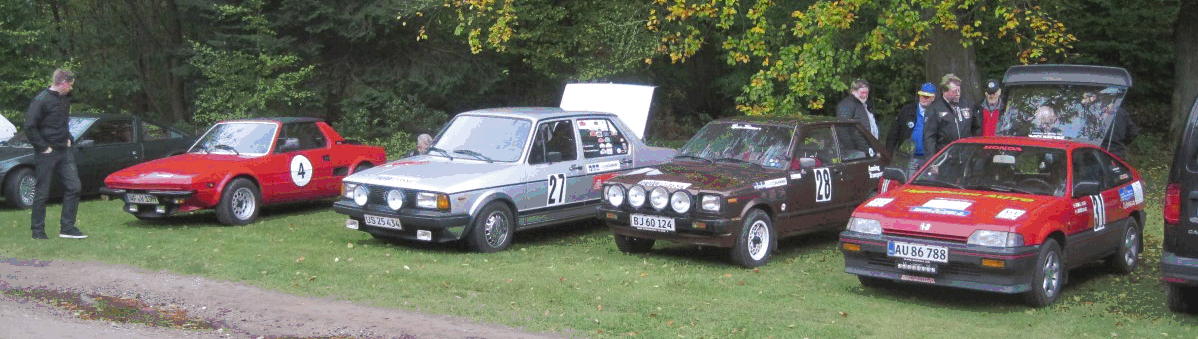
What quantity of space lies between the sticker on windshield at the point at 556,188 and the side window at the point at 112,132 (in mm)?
7650

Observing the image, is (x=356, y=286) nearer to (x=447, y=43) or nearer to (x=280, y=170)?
(x=280, y=170)

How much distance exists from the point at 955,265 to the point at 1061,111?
14.9ft

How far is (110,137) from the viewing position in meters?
16.1

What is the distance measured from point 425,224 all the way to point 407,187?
440 mm

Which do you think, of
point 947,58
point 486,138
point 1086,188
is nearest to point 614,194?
point 486,138

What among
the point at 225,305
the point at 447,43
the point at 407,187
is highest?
the point at 447,43

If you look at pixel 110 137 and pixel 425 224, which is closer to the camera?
pixel 425 224

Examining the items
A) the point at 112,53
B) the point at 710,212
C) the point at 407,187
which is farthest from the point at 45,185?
the point at 112,53

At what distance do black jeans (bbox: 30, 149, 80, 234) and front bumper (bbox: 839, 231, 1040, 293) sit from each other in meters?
8.06

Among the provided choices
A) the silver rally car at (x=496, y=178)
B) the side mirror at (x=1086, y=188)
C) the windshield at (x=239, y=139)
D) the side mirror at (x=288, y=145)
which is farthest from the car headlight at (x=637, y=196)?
the windshield at (x=239, y=139)

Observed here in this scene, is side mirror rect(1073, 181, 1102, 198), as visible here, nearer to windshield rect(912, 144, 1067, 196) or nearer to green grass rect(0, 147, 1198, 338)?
windshield rect(912, 144, 1067, 196)

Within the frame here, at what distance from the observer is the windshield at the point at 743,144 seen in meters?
11.0

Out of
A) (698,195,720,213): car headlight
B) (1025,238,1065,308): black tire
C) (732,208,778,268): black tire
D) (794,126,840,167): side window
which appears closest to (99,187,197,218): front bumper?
(698,195,720,213): car headlight

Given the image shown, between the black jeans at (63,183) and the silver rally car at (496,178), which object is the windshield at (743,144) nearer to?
the silver rally car at (496,178)
